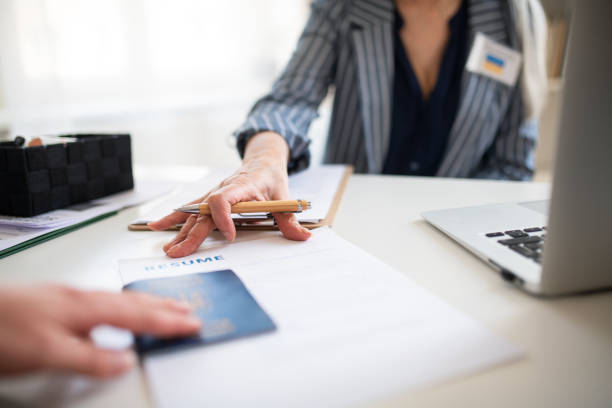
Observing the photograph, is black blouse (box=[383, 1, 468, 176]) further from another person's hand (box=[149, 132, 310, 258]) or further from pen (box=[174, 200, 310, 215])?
pen (box=[174, 200, 310, 215])

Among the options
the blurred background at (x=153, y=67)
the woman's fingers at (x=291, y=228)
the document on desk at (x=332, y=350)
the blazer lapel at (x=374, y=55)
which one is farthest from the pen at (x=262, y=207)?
the blurred background at (x=153, y=67)

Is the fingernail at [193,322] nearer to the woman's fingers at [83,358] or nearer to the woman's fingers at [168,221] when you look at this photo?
→ the woman's fingers at [83,358]

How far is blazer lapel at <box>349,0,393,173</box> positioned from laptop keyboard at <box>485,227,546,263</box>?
691 mm

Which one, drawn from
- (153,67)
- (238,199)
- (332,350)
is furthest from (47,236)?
(153,67)

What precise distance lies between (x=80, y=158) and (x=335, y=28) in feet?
2.39

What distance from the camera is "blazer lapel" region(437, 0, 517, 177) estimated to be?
1141 mm

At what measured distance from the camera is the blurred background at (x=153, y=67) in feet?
5.59

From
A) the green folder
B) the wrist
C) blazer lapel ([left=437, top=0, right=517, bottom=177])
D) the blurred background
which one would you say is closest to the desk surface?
the green folder

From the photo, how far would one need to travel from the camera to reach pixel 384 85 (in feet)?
3.82

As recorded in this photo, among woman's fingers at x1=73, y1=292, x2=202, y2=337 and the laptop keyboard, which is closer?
woman's fingers at x1=73, y1=292, x2=202, y2=337

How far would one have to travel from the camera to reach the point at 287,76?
1.11m

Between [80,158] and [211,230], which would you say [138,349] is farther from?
[80,158]

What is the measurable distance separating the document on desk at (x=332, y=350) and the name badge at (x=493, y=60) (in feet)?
2.81

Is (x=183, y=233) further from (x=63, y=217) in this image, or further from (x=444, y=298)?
(x=444, y=298)
